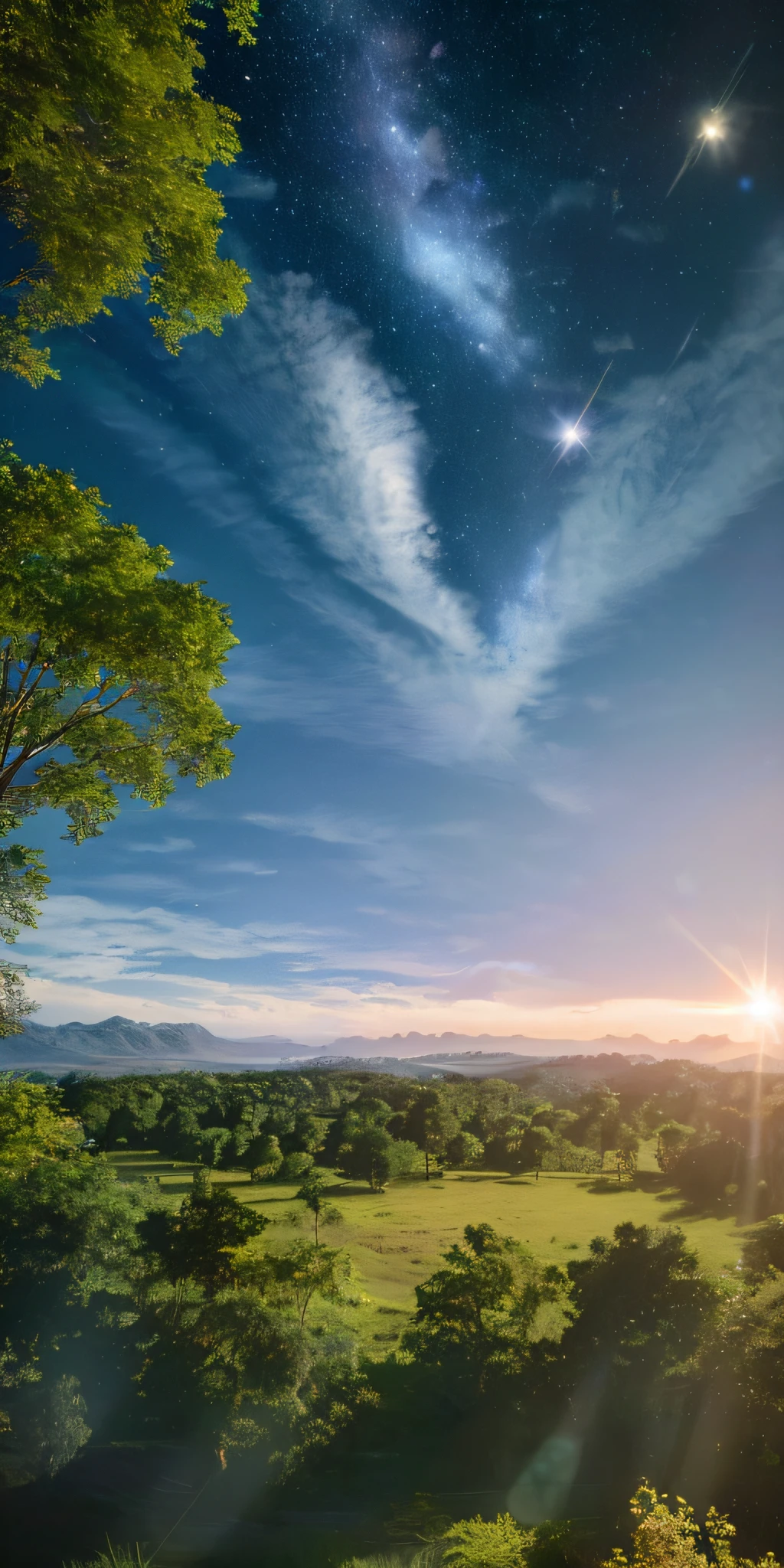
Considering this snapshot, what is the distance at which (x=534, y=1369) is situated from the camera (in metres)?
25.3

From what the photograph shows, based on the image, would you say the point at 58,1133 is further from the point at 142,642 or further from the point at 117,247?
the point at 117,247

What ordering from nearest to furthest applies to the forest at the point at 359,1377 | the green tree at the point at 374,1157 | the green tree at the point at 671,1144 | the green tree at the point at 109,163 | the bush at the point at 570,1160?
the green tree at the point at 109,163 → the forest at the point at 359,1377 → the green tree at the point at 671,1144 → the green tree at the point at 374,1157 → the bush at the point at 570,1160

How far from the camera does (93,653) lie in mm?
9492

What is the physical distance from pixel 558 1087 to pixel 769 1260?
18048cm

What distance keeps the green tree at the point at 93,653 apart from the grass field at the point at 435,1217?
3055cm

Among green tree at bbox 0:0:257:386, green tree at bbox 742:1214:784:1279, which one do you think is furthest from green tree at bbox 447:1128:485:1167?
green tree at bbox 0:0:257:386

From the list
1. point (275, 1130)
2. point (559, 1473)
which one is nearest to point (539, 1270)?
point (559, 1473)

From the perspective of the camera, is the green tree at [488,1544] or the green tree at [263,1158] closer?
the green tree at [488,1544]

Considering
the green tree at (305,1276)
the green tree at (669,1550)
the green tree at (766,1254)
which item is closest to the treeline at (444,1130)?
the green tree at (766,1254)

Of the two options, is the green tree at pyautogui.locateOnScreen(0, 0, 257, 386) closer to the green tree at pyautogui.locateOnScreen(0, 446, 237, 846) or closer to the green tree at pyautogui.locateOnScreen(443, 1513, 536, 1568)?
the green tree at pyautogui.locateOnScreen(0, 446, 237, 846)

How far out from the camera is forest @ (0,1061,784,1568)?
805 inches

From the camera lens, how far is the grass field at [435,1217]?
1518 inches

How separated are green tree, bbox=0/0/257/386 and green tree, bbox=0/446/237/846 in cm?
309

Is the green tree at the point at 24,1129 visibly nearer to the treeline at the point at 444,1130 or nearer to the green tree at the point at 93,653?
the green tree at the point at 93,653
